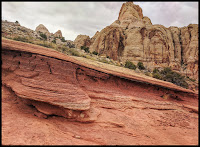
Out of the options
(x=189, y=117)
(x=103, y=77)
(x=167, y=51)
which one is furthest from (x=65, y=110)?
(x=167, y=51)

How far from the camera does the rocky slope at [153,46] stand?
30328 mm

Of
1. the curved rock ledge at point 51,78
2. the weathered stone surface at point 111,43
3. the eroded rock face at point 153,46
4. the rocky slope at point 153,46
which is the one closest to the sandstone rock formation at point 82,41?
the rocky slope at point 153,46

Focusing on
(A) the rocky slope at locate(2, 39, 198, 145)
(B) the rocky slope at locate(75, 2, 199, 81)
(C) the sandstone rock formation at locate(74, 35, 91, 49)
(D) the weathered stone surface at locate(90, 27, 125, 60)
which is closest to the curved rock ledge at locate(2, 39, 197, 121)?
(A) the rocky slope at locate(2, 39, 198, 145)

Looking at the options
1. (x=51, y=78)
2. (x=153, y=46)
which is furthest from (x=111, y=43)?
(x=51, y=78)

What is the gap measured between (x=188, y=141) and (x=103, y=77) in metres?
5.21

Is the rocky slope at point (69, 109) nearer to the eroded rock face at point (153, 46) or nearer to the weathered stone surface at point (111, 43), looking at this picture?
the eroded rock face at point (153, 46)

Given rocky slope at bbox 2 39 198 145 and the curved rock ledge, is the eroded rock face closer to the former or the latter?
rocky slope at bbox 2 39 198 145

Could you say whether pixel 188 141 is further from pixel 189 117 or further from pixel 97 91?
pixel 97 91

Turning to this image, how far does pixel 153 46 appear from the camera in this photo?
3103 cm

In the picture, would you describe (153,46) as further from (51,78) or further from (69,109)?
→ (69,109)

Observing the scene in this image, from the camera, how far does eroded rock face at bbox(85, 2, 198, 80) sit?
30.3 metres

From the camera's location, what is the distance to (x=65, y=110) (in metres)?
4.28

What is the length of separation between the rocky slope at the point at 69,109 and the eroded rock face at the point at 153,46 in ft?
83.0

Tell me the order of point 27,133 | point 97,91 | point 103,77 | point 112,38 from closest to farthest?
point 27,133 → point 97,91 → point 103,77 → point 112,38
